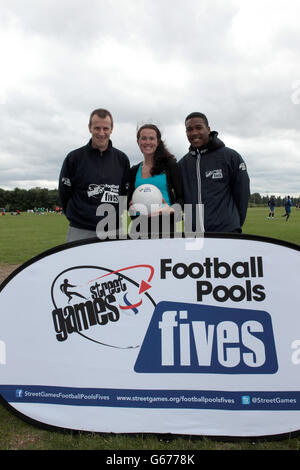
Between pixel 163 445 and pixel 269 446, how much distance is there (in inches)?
28.0

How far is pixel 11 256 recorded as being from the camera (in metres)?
9.42

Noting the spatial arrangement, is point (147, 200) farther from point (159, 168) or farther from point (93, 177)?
point (93, 177)

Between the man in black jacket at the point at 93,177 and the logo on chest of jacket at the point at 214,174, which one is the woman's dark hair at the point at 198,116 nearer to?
the logo on chest of jacket at the point at 214,174

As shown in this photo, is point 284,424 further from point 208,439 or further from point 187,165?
point 187,165

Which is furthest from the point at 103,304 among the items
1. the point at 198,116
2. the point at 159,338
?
the point at 198,116

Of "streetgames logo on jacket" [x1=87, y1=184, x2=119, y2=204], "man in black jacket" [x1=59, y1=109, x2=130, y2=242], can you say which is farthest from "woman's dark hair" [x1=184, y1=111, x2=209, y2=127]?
"streetgames logo on jacket" [x1=87, y1=184, x2=119, y2=204]

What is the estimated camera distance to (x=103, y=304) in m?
2.41

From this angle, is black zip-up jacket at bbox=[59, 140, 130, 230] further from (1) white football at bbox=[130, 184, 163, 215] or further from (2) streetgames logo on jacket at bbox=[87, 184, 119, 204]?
(1) white football at bbox=[130, 184, 163, 215]

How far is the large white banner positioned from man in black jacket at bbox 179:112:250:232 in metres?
0.66

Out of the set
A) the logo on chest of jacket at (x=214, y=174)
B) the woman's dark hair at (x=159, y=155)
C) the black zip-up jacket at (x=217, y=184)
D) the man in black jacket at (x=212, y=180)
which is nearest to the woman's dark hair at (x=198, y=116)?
the man in black jacket at (x=212, y=180)

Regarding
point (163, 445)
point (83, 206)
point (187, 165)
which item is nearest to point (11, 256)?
point (83, 206)

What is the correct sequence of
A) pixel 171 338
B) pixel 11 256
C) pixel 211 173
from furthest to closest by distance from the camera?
pixel 11 256 < pixel 211 173 < pixel 171 338

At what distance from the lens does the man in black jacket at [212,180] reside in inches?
118

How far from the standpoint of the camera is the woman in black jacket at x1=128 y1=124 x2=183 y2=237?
2.98 meters
